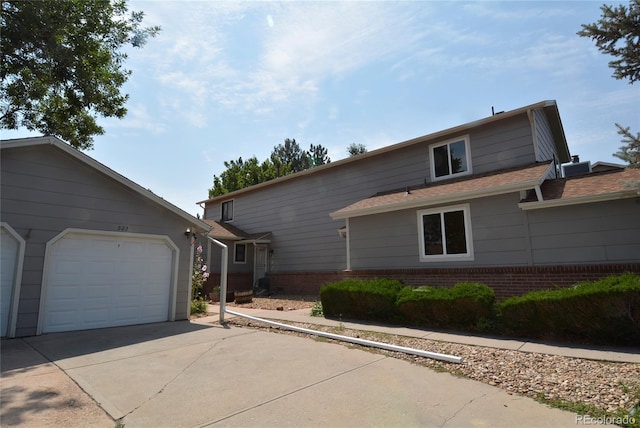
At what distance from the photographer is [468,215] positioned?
1042 cm

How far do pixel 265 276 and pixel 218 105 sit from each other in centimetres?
1067

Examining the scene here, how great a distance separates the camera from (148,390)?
4504 mm

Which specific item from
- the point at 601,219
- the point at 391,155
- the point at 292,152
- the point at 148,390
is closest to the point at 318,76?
the point at 391,155

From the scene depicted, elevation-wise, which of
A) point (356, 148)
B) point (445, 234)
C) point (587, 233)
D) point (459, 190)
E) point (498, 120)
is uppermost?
point (356, 148)

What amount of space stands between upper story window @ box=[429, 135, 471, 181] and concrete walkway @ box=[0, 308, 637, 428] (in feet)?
24.5

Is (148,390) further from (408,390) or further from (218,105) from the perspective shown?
Answer: (218,105)

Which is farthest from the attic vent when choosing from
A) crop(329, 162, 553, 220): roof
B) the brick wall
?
the brick wall

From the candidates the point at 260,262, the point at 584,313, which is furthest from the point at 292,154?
the point at 584,313

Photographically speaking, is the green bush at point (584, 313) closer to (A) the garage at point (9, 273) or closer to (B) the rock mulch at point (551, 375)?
(B) the rock mulch at point (551, 375)

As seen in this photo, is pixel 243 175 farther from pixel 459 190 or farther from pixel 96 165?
pixel 459 190

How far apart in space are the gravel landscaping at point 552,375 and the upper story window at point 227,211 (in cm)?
1826

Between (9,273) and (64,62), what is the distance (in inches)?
289

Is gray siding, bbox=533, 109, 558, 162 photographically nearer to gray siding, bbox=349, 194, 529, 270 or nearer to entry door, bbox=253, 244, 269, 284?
gray siding, bbox=349, 194, 529, 270

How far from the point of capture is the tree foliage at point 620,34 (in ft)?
22.7
